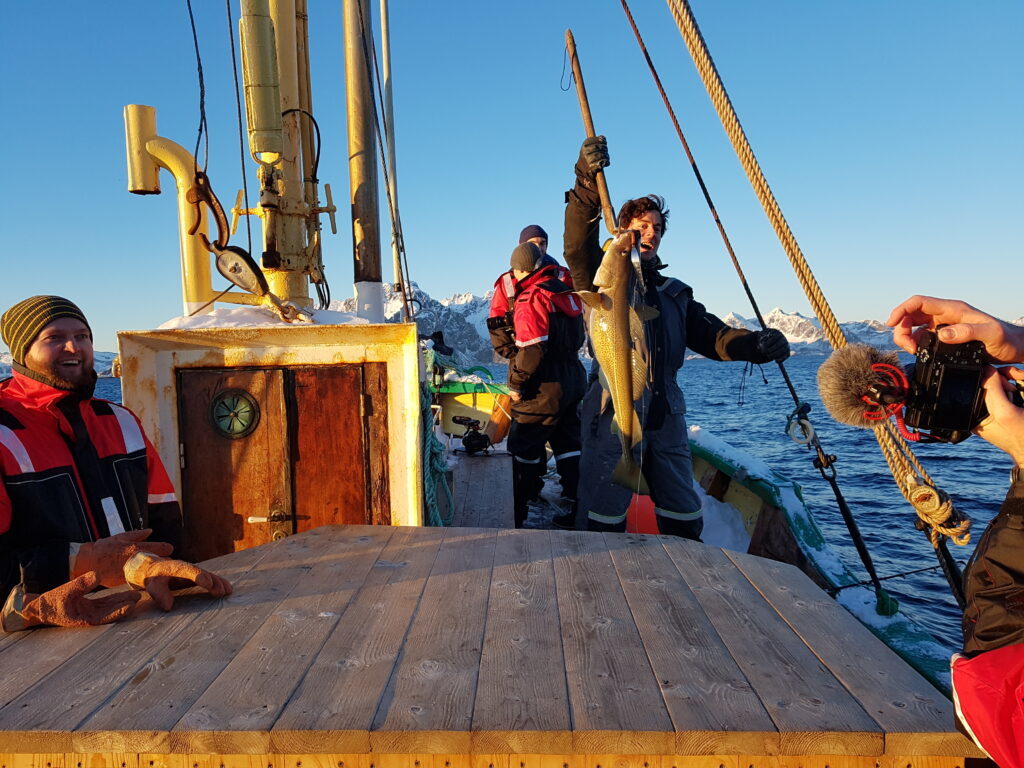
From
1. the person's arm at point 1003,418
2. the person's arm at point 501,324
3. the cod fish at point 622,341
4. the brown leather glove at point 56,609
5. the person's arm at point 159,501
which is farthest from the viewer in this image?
the person's arm at point 501,324

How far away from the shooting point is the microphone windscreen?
5.74 ft

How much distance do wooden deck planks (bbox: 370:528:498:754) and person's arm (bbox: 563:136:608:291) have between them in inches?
77.8

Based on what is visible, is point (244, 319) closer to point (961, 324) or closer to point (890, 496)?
point (961, 324)

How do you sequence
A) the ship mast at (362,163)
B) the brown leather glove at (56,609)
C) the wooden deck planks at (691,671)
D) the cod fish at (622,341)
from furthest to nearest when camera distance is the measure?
the ship mast at (362,163), the cod fish at (622,341), the brown leather glove at (56,609), the wooden deck planks at (691,671)

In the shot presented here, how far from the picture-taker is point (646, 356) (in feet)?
13.1

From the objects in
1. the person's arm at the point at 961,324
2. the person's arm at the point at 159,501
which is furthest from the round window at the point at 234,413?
the person's arm at the point at 961,324

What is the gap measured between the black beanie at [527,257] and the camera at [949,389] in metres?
4.31

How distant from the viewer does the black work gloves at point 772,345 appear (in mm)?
4176

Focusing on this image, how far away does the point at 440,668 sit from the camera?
202 centimetres

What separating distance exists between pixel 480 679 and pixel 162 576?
135 cm

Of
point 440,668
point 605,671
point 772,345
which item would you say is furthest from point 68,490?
point 772,345

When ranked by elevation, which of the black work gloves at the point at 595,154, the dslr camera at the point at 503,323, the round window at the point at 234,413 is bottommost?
the round window at the point at 234,413

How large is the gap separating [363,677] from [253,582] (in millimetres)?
1018

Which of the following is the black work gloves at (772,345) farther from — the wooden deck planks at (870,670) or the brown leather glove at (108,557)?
the brown leather glove at (108,557)
